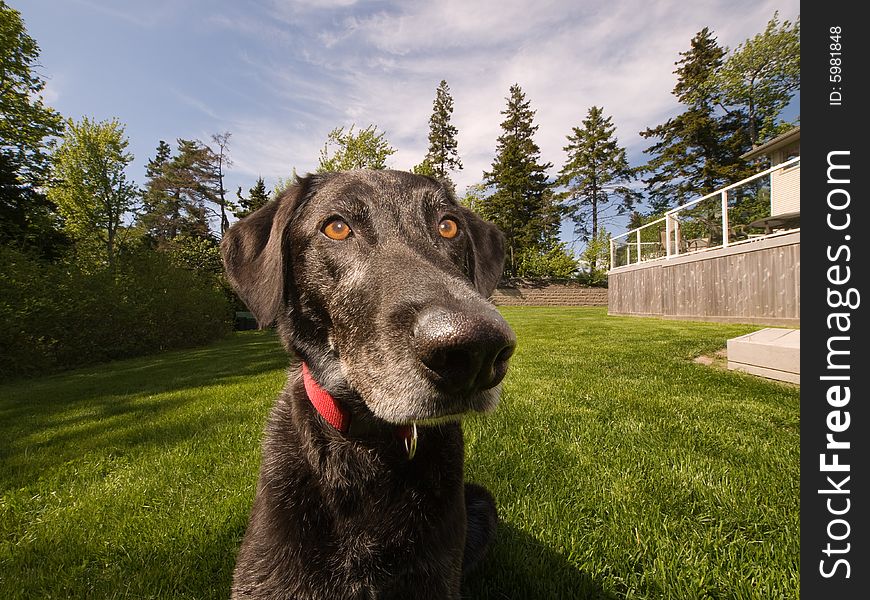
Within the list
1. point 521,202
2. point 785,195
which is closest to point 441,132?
point 521,202

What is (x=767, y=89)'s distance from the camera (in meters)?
34.8

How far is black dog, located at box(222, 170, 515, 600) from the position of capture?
1.29 meters

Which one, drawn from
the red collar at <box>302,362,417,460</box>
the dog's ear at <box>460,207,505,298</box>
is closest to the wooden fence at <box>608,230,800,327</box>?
the dog's ear at <box>460,207,505,298</box>

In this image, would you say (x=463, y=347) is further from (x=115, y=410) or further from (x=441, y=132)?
(x=441, y=132)

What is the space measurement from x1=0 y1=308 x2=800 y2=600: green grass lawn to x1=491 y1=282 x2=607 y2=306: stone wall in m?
30.6

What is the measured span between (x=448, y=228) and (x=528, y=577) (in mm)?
2008

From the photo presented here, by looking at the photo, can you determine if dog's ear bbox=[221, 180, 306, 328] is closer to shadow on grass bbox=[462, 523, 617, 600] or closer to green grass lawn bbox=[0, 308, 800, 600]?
green grass lawn bbox=[0, 308, 800, 600]

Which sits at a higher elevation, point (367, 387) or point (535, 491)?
point (367, 387)

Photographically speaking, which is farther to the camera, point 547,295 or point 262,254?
point 547,295

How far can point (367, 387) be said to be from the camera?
1.53 metres

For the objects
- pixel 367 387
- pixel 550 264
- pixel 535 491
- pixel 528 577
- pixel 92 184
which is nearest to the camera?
pixel 367 387
